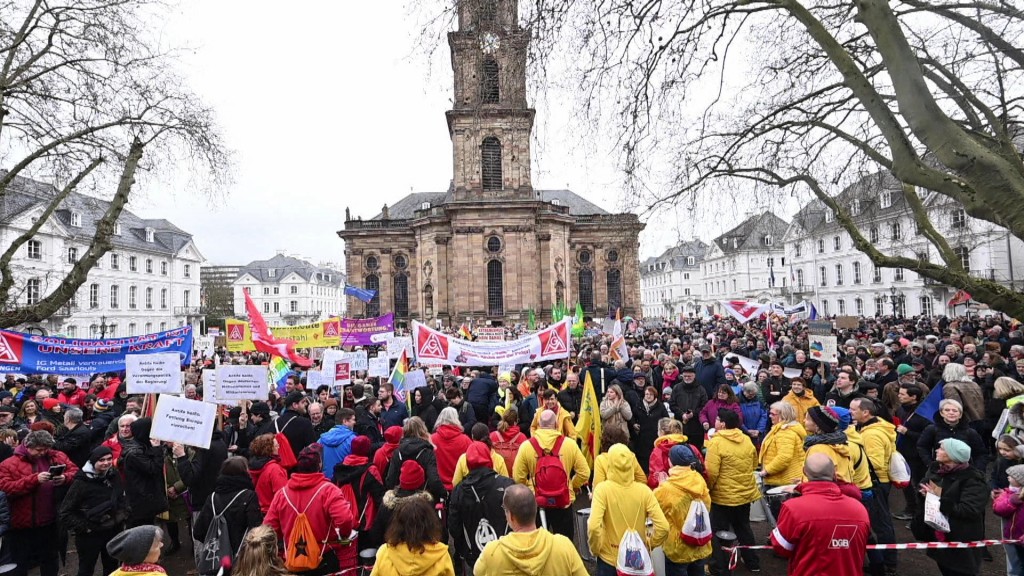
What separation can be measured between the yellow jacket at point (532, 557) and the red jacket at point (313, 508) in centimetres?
176

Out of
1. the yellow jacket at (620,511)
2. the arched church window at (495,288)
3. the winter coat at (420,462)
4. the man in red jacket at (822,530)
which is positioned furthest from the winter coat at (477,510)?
the arched church window at (495,288)

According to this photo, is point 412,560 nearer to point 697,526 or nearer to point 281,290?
point 697,526

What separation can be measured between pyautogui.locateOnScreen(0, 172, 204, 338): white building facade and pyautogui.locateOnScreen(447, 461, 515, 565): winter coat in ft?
119

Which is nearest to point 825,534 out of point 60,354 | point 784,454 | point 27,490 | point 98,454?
point 784,454

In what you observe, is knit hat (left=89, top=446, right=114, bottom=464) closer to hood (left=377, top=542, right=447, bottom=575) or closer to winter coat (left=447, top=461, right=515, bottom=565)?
winter coat (left=447, top=461, right=515, bottom=565)

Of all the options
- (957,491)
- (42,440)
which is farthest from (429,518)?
(42,440)

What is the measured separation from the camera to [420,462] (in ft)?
17.8

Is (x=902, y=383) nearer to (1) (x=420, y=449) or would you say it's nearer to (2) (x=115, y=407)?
(1) (x=420, y=449)

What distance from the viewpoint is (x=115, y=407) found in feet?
30.8

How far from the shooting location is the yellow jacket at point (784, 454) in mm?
5773

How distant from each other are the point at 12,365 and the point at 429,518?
10.4m

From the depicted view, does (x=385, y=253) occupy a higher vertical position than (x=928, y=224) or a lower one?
higher

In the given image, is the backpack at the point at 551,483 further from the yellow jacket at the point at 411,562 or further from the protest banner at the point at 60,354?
the protest banner at the point at 60,354

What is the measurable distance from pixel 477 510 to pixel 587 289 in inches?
1875
